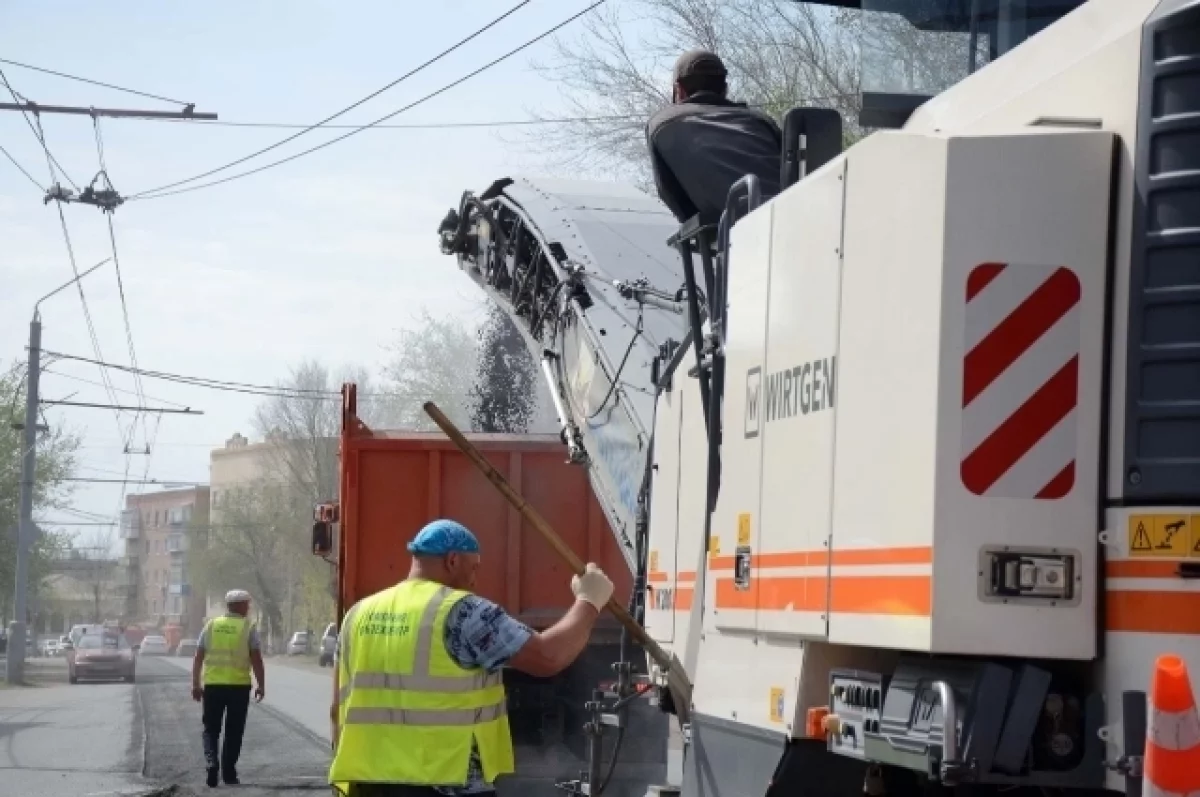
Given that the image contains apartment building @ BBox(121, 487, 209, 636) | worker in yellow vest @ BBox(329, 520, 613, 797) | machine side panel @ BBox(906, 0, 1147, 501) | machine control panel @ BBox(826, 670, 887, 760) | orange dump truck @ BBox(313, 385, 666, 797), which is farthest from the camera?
apartment building @ BBox(121, 487, 209, 636)

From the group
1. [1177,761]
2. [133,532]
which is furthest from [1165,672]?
[133,532]

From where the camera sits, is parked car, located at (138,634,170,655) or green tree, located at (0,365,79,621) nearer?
green tree, located at (0,365,79,621)

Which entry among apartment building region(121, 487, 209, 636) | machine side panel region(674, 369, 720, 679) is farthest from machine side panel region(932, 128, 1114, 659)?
apartment building region(121, 487, 209, 636)

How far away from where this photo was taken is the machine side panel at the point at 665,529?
6.62m

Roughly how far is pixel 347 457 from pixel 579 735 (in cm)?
223

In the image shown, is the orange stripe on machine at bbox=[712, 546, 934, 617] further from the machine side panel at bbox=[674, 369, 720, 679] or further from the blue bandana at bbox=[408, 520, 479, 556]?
the blue bandana at bbox=[408, 520, 479, 556]

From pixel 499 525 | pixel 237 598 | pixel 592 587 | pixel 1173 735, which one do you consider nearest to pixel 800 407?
pixel 592 587

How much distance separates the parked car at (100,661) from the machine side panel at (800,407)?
4400cm

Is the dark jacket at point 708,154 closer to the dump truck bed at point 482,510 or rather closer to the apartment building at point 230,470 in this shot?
the dump truck bed at point 482,510

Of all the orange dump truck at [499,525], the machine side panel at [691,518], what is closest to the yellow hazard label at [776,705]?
the machine side panel at [691,518]

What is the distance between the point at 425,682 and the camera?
19.5 feet

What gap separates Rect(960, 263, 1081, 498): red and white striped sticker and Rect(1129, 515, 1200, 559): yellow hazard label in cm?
19

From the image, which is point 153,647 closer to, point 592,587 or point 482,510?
point 482,510

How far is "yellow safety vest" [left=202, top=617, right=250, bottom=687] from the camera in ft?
51.9
